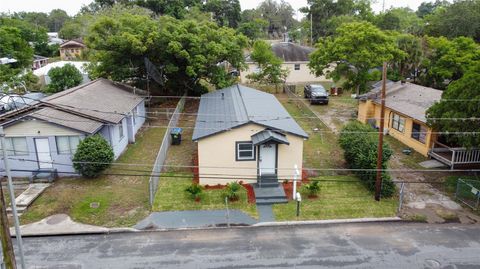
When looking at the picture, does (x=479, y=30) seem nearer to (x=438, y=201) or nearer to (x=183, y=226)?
(x=438, y=201)

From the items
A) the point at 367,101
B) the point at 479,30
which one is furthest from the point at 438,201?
the point at 479,30

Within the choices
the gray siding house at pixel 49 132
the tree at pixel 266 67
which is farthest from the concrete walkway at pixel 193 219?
the tree at pixel 266 67

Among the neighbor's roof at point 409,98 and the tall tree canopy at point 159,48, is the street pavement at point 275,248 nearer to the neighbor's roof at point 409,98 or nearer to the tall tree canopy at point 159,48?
the neighbor's roof at point 409,98

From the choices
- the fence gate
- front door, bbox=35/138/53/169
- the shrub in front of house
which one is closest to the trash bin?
the shrub in front of house

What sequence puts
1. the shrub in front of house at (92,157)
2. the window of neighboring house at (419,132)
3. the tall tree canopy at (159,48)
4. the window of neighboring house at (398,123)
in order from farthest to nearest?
1. the tall tree canopy at (159,48)
2. the window of neighboring house at (398,123)
3. the window of neighboring house at (419,132)
4. the shrub in front of house at (92,157)

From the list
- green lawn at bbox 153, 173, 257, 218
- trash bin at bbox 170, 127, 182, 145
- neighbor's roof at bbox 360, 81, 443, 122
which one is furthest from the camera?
trash bin at bbox 170, 127, 182, 145

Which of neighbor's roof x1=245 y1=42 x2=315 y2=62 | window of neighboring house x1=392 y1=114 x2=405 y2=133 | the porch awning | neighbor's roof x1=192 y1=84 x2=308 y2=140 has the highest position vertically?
neighbor's roof x1=245 y1=42 x2=315 y2=62

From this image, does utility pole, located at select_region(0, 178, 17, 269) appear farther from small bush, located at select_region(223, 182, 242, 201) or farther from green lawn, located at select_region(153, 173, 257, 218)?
small bush, located at select_region(223, 182, 242, 201)

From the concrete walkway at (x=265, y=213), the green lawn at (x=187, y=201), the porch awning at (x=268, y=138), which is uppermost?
the porch awning at (x=268, y=138)
